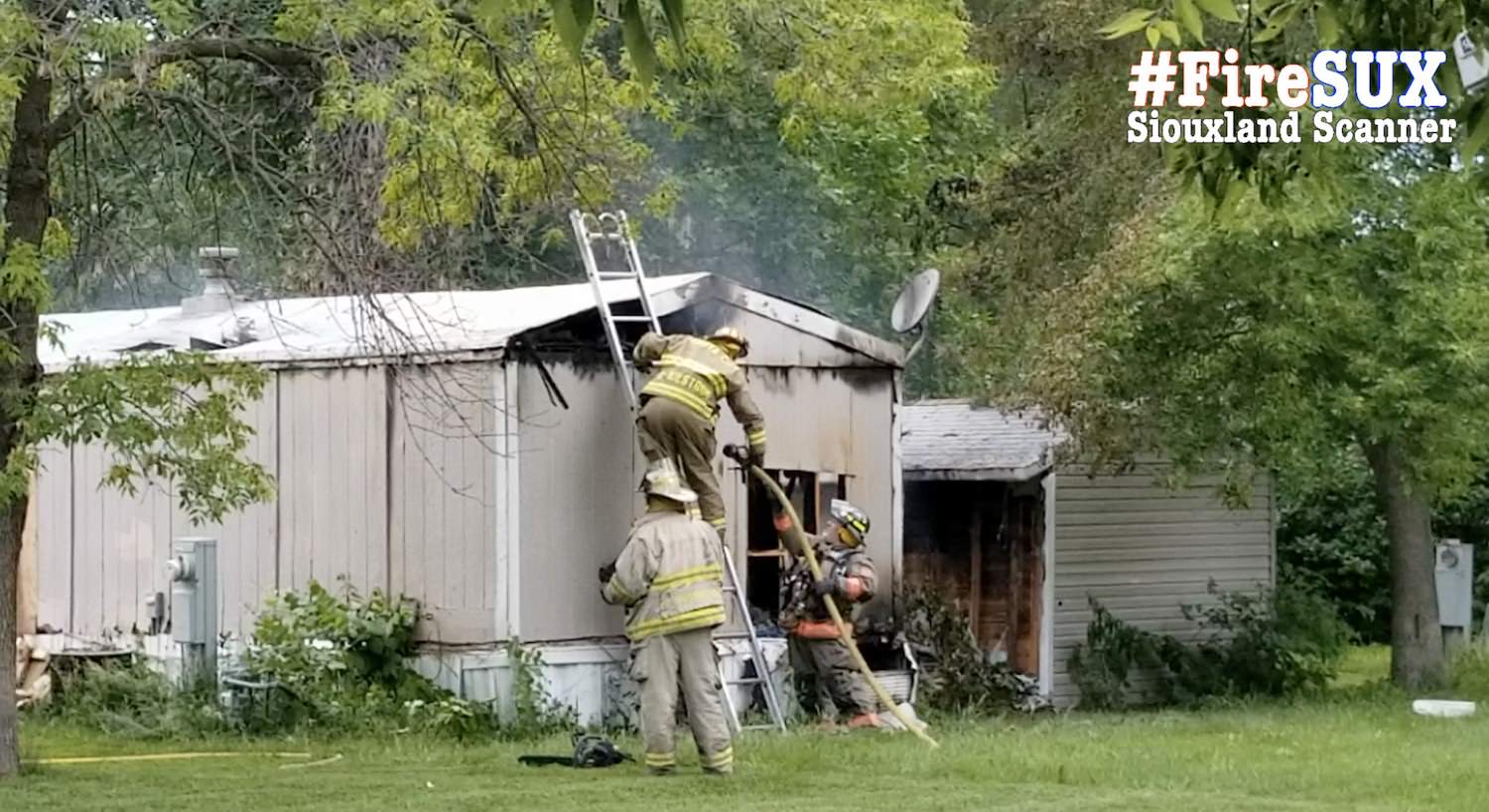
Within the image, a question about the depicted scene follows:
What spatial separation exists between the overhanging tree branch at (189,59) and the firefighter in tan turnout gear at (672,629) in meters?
2.84

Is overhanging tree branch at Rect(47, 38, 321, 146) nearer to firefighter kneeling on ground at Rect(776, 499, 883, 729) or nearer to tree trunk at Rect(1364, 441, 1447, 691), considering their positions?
firefighter kneeling on ground at Rect(776, 499, 883, 729)

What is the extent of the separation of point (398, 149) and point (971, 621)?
29.4 feet

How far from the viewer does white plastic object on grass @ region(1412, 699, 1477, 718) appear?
1547 cm

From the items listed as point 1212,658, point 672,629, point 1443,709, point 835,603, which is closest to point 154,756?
point 672,629

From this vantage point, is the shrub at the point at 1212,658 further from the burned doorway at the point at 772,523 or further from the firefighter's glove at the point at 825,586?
the firefighter's glove at the point at 825,586

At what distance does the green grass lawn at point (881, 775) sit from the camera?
10.4 meters

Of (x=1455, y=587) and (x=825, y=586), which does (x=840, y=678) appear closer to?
(x=825, y=586)

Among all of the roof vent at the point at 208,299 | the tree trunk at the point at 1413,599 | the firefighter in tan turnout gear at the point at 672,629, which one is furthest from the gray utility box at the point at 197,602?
the tree trunk at the point at 1413,599

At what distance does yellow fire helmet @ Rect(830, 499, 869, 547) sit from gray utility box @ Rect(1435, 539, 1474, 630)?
24.8 feet

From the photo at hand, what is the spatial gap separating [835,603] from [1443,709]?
4273 millimetres

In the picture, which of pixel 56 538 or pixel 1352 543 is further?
pixel 1352 543

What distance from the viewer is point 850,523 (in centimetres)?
1486

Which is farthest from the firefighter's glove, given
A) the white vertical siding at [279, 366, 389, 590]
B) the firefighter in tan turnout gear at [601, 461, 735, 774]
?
the firefighter in tan turnout gear at [601, 461, 735, 774]

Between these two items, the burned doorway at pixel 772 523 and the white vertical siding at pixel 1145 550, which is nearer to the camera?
the burned doorway at pixel 772 523
